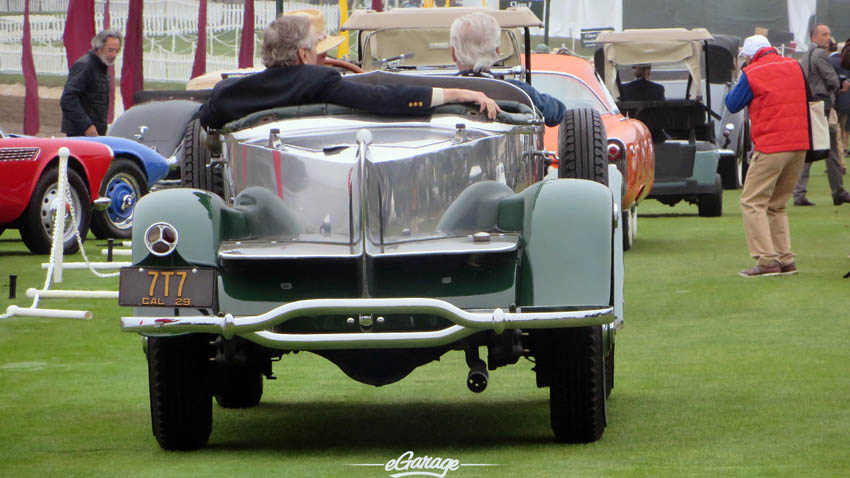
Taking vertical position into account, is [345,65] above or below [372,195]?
above

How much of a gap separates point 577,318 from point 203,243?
1384 millimetres

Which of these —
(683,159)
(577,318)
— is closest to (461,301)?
Result: (577,318)

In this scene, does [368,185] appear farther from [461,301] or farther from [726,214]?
[726,214]

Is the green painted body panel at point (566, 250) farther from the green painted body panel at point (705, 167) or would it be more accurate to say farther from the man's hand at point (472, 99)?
the green painted body panel at point (705, 167)

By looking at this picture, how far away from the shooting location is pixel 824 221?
60.7 feet

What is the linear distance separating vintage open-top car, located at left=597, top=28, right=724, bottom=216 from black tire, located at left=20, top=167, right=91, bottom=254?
6.09 m

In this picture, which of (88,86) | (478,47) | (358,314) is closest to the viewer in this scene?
(358,314)

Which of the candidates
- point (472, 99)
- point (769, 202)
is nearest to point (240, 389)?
point (472, 99)

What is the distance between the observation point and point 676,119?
59.2ft

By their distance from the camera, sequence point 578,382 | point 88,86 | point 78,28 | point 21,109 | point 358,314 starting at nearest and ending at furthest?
point 358,314 < point 578,382 < point 88,86 < point 78,28 < point 21,109

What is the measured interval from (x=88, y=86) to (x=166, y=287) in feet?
37.5

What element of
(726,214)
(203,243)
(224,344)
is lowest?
(726,214)

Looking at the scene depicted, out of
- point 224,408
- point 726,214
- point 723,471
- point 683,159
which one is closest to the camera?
point 723,471

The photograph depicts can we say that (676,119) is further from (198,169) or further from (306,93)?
(306,93)
